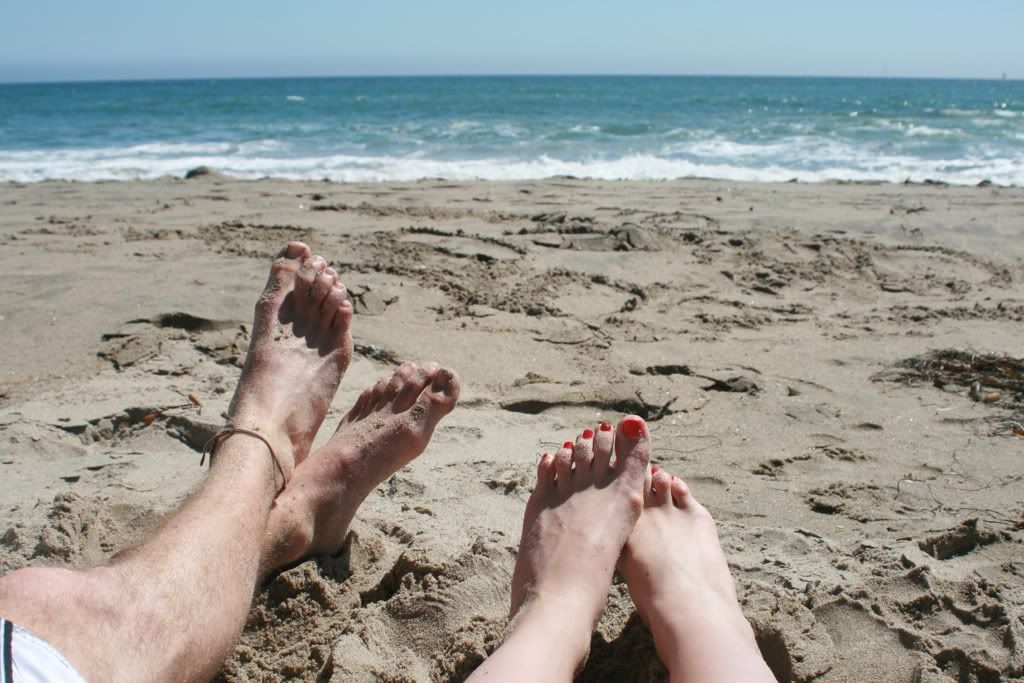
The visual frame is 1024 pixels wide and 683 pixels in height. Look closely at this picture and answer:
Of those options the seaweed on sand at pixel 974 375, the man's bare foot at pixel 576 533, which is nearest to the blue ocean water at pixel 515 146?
the seaweed on sand at pixel 974 375

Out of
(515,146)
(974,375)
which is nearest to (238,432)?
(974,375)

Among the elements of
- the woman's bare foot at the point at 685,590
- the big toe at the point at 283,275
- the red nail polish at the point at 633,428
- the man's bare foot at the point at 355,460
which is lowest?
the woman's bare foot at the point at 685,590

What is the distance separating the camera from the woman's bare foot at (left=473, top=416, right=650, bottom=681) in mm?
1182

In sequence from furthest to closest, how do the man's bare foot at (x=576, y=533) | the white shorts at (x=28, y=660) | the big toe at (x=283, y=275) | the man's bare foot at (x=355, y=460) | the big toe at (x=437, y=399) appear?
1. the big toe at (x=283, y=275)
2. the big toe at (x=437, y=399)
3. the man's bare foot at (x=355, y=460)
4. the man's bare foot at (x=576, y=533)
5. the white shorts at (x=28, y=660)

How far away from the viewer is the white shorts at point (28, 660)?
0.86 m

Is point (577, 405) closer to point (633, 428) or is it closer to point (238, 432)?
point (633, 428)

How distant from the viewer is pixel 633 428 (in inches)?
66.1

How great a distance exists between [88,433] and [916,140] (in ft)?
43.1

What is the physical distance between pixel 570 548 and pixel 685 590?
21 centimetres

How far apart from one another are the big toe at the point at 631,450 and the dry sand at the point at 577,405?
227 millimetres

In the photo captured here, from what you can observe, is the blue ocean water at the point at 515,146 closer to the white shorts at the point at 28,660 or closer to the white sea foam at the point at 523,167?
the white sea foam at the point at 523,167

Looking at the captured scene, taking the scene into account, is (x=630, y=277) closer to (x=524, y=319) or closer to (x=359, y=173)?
(x=524, y=319)

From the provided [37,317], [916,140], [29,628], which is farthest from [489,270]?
[916,140]

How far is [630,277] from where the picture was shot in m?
3.40
